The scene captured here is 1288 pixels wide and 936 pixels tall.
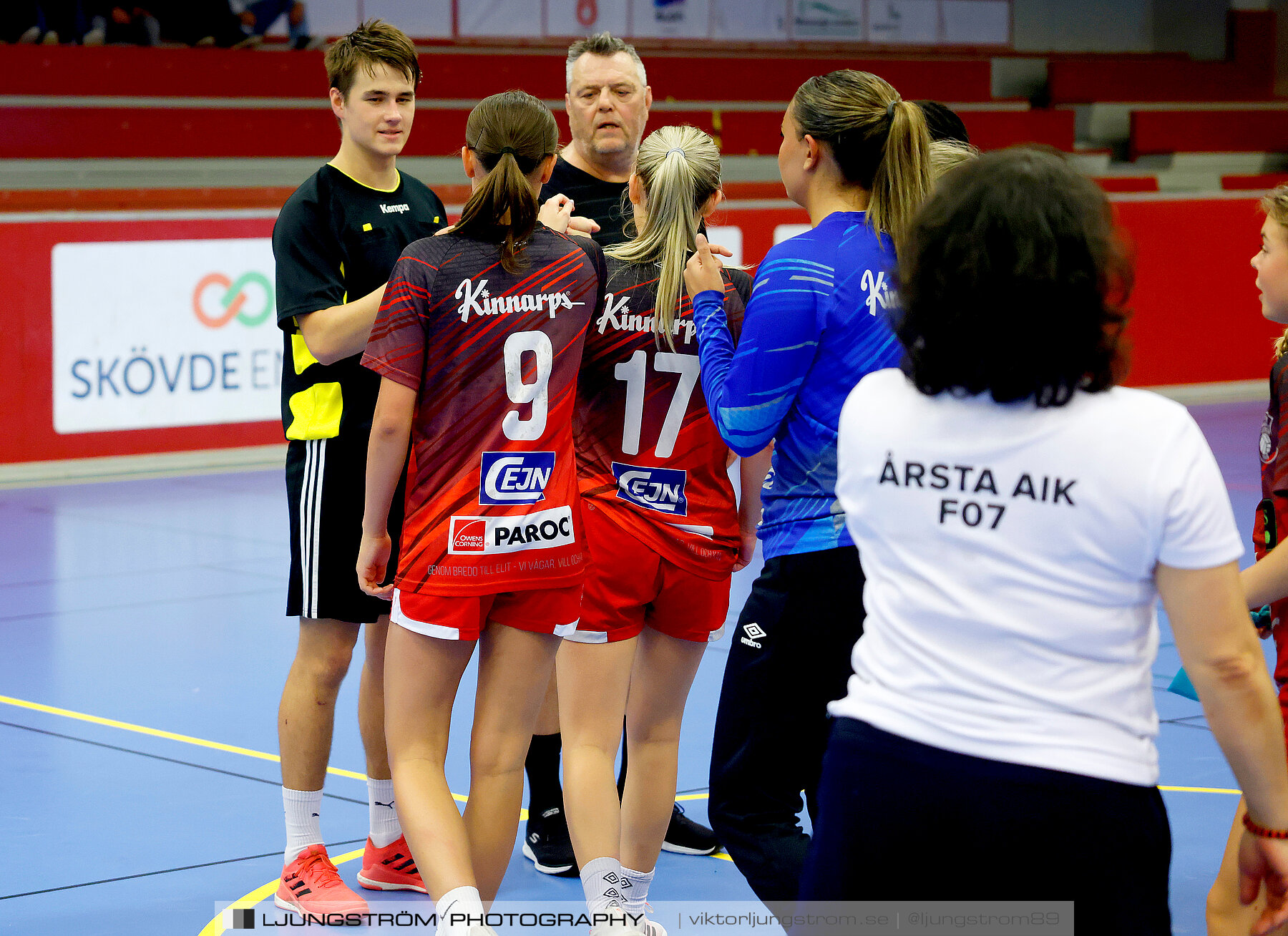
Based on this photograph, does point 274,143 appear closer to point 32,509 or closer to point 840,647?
point 32,509

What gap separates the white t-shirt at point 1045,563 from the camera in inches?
71.7

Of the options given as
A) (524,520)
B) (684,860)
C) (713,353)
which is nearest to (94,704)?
(684,860)

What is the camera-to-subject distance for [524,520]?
322 centimetres

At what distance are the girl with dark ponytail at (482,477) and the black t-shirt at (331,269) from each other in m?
0.61

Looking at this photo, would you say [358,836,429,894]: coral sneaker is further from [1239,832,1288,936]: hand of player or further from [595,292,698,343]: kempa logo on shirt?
[1239,832,1288,936]: hand of player

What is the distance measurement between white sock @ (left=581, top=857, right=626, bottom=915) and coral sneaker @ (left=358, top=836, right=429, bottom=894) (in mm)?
701

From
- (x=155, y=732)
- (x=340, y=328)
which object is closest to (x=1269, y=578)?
(x=340, y=328)

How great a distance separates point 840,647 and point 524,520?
2.34 ft

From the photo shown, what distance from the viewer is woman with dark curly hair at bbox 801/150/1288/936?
1.84m

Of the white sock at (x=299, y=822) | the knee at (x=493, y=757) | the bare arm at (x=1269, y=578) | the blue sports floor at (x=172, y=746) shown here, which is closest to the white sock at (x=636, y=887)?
the blue sports floor at (x=172, y=746)

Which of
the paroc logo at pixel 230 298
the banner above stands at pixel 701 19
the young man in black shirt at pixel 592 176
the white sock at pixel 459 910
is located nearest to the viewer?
the white sock at pixel 459 910

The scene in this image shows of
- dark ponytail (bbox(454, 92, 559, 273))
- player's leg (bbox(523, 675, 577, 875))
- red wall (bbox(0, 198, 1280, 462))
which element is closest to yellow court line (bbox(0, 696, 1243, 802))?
player's leg (bbox(523, 675, 577, 875))

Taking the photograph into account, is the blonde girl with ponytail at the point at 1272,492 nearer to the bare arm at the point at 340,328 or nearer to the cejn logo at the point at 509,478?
the cejn logo at the point at 509,478

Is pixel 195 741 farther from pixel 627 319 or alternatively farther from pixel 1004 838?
pixel 1004 838
